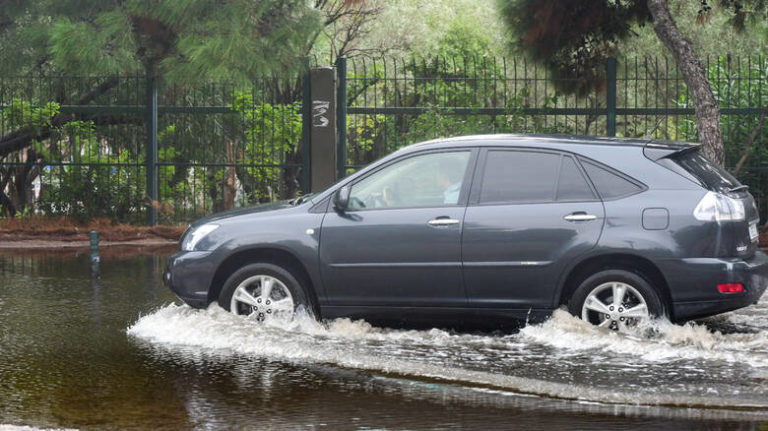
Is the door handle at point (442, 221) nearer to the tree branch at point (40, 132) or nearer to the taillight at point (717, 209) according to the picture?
the taillight at point (717, 209)

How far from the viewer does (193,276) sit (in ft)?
31.1

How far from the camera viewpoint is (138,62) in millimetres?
18328

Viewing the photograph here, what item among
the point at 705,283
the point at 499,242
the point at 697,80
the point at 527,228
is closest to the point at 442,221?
the point at 499,242

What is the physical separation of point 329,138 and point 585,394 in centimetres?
1188

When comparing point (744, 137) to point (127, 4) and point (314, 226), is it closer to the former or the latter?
point (127, 4)

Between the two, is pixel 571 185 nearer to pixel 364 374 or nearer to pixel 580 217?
pixel 580 217

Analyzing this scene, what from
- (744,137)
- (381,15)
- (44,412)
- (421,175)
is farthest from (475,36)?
(44,412)

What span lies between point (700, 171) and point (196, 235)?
13.3ft

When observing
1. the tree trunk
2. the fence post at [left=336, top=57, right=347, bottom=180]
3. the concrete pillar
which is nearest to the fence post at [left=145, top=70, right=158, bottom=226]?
the concrete pillar

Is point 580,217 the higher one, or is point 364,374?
point 580,217

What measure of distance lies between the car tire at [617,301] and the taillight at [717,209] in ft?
2.15

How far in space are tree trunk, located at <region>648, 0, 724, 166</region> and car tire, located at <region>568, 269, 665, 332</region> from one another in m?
7.49

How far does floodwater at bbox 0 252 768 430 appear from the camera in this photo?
261 inches

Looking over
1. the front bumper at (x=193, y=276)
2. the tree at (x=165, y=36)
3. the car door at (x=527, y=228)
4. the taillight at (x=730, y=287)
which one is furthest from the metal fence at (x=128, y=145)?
the taillight at (x=730, y=287)
